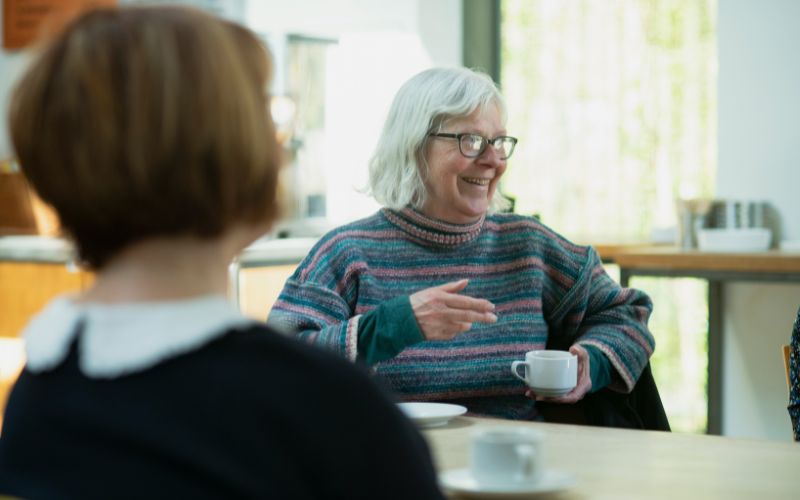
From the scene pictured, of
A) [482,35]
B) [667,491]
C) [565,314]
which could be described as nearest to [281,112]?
[482,35]

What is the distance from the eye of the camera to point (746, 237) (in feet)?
13.1

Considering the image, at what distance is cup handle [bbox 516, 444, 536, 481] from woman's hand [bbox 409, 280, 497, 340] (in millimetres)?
624

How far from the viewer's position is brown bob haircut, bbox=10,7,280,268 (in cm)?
71

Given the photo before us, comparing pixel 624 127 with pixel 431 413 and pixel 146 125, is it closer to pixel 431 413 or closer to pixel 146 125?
pixel 431 413

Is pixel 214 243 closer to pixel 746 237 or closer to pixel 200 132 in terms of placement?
pixel 200 132

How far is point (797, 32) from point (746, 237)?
33.2 inches

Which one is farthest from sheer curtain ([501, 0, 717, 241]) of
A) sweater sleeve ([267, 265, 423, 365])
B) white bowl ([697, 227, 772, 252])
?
sweater sleeve ([267, 265, 423, 365])

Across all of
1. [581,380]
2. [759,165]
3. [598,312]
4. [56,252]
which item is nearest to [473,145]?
[598,312]

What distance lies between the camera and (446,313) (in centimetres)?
174

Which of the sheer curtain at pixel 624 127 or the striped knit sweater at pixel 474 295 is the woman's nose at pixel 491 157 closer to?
the striped knit sweater at pixel 474 295

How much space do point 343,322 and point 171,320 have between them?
1.15 m

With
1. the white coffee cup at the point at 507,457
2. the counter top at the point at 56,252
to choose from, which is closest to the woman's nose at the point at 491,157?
the white coffee cup at the point at 507,457

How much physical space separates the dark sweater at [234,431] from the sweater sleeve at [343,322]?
95 centimetres

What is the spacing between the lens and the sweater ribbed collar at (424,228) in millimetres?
2066
